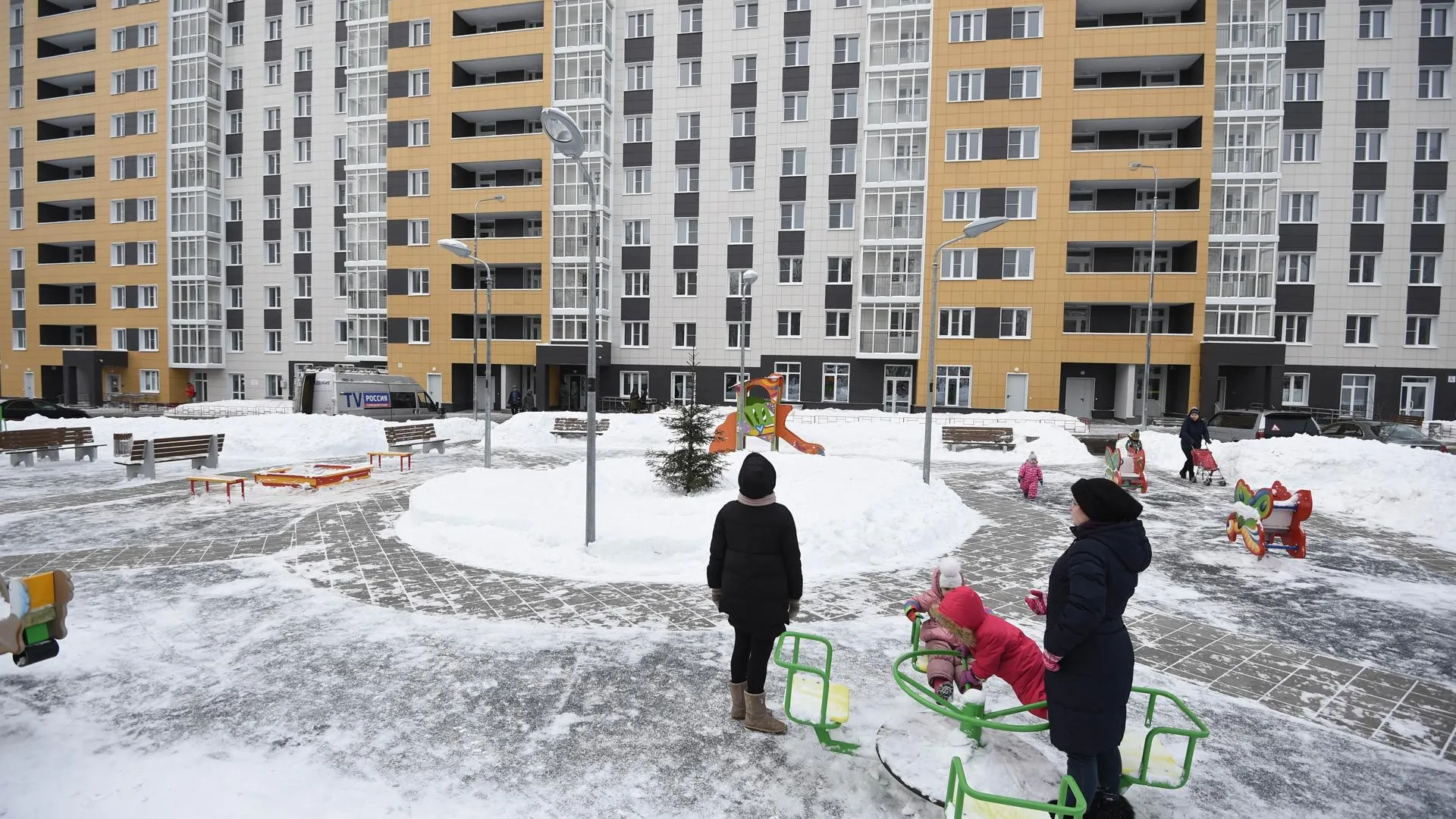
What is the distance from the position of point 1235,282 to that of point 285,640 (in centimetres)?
4079

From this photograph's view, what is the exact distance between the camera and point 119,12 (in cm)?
4525

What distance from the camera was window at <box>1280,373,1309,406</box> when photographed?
114 feet

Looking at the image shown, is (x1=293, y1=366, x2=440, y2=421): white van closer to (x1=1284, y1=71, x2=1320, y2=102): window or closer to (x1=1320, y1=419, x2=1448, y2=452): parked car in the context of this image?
(x1=1320, y1=419, x2=1448, y2=452): parked car

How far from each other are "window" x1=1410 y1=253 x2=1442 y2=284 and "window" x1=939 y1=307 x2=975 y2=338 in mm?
22284

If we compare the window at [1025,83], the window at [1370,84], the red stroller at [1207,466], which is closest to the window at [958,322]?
the window at [1025,83]

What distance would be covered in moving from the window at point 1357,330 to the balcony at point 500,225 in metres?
43.9

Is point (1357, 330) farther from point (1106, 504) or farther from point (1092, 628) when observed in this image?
point (1092, 628)

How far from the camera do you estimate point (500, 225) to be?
40344 millimetres

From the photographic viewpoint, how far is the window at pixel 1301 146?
34312 millimetres

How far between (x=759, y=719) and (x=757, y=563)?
121 cm

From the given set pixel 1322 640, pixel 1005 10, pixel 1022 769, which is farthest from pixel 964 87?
pixel 1022 769

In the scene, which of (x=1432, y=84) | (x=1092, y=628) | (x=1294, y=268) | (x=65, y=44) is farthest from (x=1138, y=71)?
(x=65, y=44)

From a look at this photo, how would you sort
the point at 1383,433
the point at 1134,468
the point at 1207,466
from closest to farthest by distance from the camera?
the point at 1134,468
the point at 1207,466
the point at 1383,433

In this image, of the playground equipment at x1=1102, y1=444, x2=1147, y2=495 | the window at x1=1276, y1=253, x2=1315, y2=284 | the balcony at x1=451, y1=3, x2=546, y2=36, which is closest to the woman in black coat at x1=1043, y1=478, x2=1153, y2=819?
the playground equipment at x1=1102, y1=444, x2=1147, y2=495
